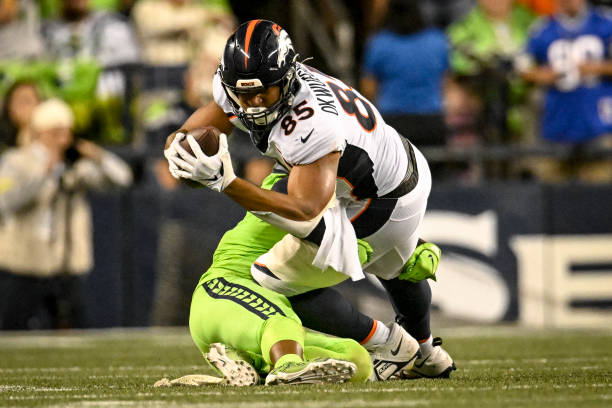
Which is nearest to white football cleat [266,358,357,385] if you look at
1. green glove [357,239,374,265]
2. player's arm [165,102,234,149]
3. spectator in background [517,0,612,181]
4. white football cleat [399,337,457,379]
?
green glove [357,239,374,265]

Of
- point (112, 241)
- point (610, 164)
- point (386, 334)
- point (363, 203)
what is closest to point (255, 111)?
point (363, 203)

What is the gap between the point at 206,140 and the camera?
4.68m

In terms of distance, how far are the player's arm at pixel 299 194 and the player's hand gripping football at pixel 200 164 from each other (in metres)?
0.06

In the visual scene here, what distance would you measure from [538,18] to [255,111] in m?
6.89

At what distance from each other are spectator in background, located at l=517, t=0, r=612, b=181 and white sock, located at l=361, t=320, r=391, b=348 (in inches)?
197

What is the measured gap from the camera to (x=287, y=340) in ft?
15.9

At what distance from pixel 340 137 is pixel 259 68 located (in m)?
0.45

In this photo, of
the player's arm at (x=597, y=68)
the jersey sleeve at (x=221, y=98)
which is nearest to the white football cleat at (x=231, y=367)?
the jersey sleeve at (x=221, y=98)

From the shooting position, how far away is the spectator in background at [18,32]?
1059cm

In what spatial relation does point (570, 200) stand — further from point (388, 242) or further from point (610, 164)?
point (388, 242)

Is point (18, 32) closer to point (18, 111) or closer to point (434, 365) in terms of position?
point (18, 111)

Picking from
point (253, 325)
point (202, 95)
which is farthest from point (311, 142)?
point (202, 95)

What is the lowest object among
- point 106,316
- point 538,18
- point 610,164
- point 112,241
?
point 106,316

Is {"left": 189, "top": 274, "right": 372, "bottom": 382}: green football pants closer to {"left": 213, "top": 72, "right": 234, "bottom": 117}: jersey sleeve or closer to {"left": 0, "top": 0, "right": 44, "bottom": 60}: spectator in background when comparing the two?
{"left": 213, "top": 72, "right": 234, "bottom": 117}: jersey sleeve
